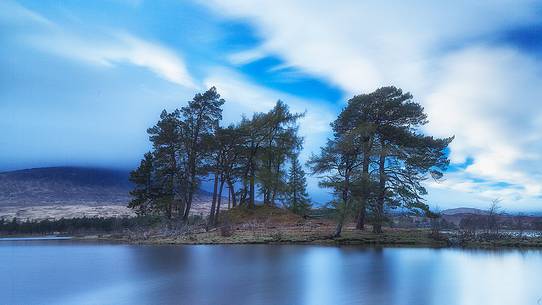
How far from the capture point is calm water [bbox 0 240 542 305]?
12.5m

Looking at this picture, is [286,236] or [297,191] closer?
[286,236]

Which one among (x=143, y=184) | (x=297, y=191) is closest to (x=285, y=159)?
(x=297, y=191)

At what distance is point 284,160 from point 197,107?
11767mm

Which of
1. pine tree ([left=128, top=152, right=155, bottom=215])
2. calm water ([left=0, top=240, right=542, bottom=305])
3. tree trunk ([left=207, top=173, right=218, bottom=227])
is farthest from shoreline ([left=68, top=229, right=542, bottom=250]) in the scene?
pine tree ([left=128, top=152, right=155, bottom=215])

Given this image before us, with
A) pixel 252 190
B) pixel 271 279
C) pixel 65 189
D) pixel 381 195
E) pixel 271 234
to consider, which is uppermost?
pixel 65 189

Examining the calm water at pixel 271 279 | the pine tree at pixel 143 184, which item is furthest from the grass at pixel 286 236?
the calm water at pixel 271 279

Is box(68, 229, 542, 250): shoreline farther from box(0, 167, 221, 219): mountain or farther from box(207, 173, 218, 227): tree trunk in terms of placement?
box(0, 167, 221, 219): mountain

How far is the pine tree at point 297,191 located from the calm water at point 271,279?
2731cm

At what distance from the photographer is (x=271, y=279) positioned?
15.6 metres

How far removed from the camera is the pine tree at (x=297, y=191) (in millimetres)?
51438

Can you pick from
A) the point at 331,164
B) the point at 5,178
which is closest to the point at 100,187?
the point at 5,178

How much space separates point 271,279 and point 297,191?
3726 cm

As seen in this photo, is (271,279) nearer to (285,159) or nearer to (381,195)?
(381,195)

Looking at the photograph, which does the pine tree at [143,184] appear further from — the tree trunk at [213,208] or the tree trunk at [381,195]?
the tree trunk at [381,195]
